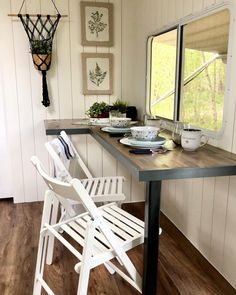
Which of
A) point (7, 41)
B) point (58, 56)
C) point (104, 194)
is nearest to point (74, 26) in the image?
point (58, 56)

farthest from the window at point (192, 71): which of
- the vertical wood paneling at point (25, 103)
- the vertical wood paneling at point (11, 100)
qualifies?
the vertical wood paneling at point (11, 100)

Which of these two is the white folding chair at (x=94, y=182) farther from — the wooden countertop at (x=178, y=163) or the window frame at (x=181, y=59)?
the window frame at (x=181, y=59)

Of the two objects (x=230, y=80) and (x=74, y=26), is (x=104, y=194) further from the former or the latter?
(x=74, y=26)

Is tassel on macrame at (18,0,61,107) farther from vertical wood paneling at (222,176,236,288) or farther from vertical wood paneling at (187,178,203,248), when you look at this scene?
vertical wood paneling at (222,176,236,288)

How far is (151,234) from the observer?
1.31 m

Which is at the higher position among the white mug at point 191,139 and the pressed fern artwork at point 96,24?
the pressed fern artwork at point 96,24

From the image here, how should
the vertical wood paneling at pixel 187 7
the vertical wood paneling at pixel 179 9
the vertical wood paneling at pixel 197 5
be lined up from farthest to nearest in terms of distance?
the vertical wood paneling at pixel 179 9
the vertical wood paneling at pixel 187 7
the vertical wood paneling at pixel 197 5

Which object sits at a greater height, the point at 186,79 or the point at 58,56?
the point at 58,56

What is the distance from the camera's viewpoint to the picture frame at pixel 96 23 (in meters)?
2.74

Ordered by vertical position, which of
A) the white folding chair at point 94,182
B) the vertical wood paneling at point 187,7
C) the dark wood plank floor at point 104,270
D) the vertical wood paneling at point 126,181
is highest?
the vertical wood paneling at point 187,7

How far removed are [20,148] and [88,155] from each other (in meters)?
0.64

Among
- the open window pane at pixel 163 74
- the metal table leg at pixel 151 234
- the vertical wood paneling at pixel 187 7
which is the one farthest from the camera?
the open window pane at pixel 163 74

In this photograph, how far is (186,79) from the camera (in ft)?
6.87

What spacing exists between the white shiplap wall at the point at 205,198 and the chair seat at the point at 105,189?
1.64 feet
